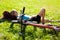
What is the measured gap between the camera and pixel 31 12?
12281 mm

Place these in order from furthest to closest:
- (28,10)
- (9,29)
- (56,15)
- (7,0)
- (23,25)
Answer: (7,0) < (28,10) < (56,15) < (9,29) < (23,25)

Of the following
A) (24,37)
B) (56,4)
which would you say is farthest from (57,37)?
(56,4)

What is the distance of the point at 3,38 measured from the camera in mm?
8039

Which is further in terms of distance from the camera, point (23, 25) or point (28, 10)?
point (28, 10)

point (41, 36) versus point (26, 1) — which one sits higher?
point (26, 1)

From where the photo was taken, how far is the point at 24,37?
8008 mm

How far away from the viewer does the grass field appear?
818cm

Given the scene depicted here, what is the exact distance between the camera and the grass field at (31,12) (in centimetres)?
818

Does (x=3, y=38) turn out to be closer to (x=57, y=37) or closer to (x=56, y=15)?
(x=57, y=37)

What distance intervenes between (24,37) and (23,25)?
0.41 meters

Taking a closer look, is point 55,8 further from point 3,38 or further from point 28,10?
point 3,38

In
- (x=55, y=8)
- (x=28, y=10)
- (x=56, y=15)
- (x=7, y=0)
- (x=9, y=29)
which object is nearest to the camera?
(x=9, y=29)

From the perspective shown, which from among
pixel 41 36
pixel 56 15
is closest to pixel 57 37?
pixel 41 36

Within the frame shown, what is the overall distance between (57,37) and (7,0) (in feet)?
24.1
